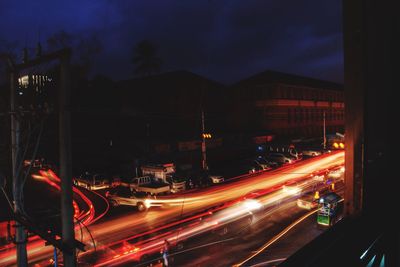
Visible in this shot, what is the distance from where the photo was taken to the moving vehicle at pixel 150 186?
16.1 meters

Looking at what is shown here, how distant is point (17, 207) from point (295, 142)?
35.9 m

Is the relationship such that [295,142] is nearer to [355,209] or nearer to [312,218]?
[312,218]

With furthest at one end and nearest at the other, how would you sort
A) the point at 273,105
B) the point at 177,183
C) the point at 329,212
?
the point at 273,105 → the point at 177,183 → the point at 329,212

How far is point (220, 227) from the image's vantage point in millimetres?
11656

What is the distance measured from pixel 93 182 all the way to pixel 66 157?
16907mm

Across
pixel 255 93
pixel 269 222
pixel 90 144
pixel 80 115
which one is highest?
pixel 255 93

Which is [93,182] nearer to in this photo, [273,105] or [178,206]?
[178,206]

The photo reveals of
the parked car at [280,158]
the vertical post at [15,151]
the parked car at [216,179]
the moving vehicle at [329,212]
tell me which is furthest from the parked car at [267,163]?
the vertical post at [15,151]

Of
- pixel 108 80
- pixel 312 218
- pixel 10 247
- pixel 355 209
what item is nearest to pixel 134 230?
pixel 10 247

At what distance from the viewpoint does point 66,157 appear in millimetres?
3008

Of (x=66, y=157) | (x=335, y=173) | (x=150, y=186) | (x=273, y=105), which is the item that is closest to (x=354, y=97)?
(x=66, y=157)

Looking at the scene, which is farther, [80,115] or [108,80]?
[108,80]

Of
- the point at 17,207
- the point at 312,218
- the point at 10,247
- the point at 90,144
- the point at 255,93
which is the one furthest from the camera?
the point at 255,93

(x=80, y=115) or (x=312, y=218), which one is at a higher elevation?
(x=80, y=115)
